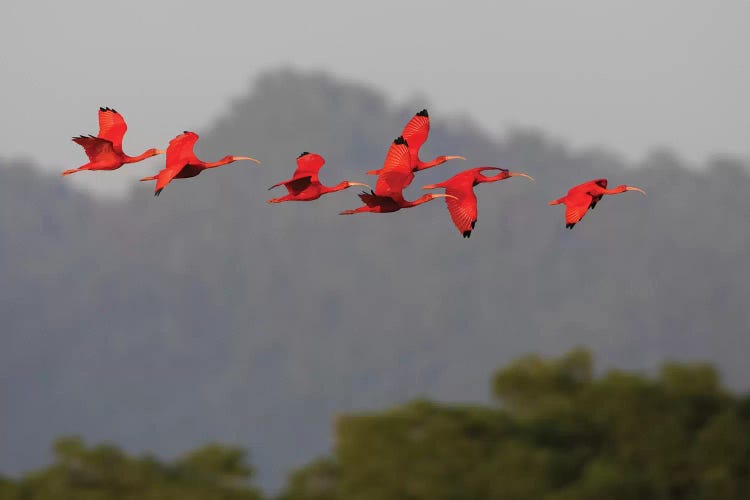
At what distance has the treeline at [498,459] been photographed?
31.4 metres

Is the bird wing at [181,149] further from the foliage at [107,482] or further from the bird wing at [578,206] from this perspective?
the foliage at [107,482]

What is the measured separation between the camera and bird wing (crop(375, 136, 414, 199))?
838cm

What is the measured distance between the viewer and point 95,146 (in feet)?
29.2

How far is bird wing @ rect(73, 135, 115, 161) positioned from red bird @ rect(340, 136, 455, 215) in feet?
5.64

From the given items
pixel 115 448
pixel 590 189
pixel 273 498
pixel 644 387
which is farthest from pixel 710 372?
pixel 590 189

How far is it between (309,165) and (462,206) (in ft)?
3.31

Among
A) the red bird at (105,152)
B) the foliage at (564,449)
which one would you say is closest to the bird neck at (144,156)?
the red bird at (105,152)

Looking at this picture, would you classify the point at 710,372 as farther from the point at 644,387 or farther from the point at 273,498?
the point at 273,498

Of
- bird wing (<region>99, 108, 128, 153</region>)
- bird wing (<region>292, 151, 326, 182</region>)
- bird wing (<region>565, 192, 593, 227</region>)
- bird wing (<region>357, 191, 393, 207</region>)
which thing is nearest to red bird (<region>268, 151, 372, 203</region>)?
bird wing (<region>292, 151, 326, 182</region>)

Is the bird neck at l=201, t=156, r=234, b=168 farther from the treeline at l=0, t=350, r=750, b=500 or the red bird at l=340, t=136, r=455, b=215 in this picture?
the treeline at l=0, t=350, r=750, b=500

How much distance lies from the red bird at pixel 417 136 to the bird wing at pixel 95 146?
1.67 meters

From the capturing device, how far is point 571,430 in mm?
34125

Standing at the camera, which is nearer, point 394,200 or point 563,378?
point 394,200

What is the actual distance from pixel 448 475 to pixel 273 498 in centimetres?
450
